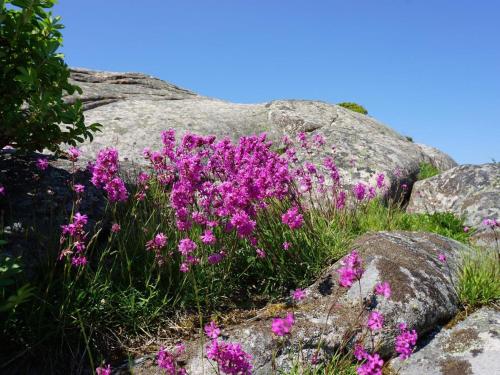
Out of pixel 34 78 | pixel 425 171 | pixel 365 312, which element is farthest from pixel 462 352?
pixel 425 171

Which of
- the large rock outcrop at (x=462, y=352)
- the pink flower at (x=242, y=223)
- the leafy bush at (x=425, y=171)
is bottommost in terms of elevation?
the large rock outcrop at (x=462, y=352)

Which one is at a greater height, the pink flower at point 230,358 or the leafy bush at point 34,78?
the leafy bush at point 34,78

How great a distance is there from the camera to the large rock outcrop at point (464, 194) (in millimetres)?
9094

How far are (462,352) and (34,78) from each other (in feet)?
15.5

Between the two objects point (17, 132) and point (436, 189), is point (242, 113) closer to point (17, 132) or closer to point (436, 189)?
point (436, 189)

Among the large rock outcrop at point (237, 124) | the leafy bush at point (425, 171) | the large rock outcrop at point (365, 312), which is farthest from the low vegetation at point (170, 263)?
the leafy bush at point (425, 171)

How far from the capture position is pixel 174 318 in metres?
4.27

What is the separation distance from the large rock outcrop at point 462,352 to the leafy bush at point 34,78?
4265mm

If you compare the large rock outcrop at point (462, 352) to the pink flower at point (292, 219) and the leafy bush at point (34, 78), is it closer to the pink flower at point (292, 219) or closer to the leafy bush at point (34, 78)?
the pink flower at point (292, 219)

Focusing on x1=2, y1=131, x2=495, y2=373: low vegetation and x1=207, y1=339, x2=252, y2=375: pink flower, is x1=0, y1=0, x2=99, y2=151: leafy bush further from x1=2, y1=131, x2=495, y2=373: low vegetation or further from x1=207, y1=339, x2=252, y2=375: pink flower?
x1=207, y1=339, x2=252, y2=375: pink flower

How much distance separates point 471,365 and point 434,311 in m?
0.62

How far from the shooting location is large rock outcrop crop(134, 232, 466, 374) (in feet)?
12.3

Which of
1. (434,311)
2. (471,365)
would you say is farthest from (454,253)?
(471,365)

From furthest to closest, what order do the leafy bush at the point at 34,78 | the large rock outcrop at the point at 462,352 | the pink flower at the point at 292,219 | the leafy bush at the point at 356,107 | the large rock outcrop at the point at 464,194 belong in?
1. the leafy bush at the point at 356,107
2. the large rock outcrop at the point at 464,194
3. the leafy bush at the point at 34,78
4. the pink flower at the point at 292,219
5. the large rock outcrop at the point at 462,352
